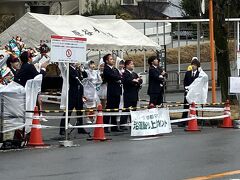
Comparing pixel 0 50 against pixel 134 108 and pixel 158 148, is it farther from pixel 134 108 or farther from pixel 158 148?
pixel 158 148

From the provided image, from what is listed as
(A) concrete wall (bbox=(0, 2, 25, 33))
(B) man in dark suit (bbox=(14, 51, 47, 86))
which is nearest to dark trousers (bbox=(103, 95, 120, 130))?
(B) man in dark suit (bbox=(14, 51, 47, 86))

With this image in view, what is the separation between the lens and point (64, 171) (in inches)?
383

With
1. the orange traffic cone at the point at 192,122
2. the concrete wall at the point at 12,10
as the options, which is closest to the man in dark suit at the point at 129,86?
the orange traffic cone at the point at 192,122

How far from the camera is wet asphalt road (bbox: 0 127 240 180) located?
370 inches

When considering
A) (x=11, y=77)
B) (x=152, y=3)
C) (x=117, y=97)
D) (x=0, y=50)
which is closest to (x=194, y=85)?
(x=117, y=97)

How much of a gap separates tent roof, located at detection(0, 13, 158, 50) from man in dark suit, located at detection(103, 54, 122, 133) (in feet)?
16.8

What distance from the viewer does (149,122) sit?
14.6 meters

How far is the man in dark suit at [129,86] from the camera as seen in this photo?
51.2 ft

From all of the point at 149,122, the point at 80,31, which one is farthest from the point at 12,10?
the point at 149,122

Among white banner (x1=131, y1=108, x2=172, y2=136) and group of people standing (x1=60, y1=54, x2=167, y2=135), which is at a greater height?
group of people standing (x1=60, y1=54, x2=167, y2=135)

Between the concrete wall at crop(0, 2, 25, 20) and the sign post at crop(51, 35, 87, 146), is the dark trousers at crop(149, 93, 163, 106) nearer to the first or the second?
the sign post at crop(51, 35, 87, 146)

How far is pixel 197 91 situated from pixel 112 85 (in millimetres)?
3038

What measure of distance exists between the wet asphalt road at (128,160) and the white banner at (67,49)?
77.8 inches

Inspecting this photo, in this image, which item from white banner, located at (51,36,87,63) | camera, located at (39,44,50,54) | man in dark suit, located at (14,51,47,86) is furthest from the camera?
camera, located at (39,44,50,54)
